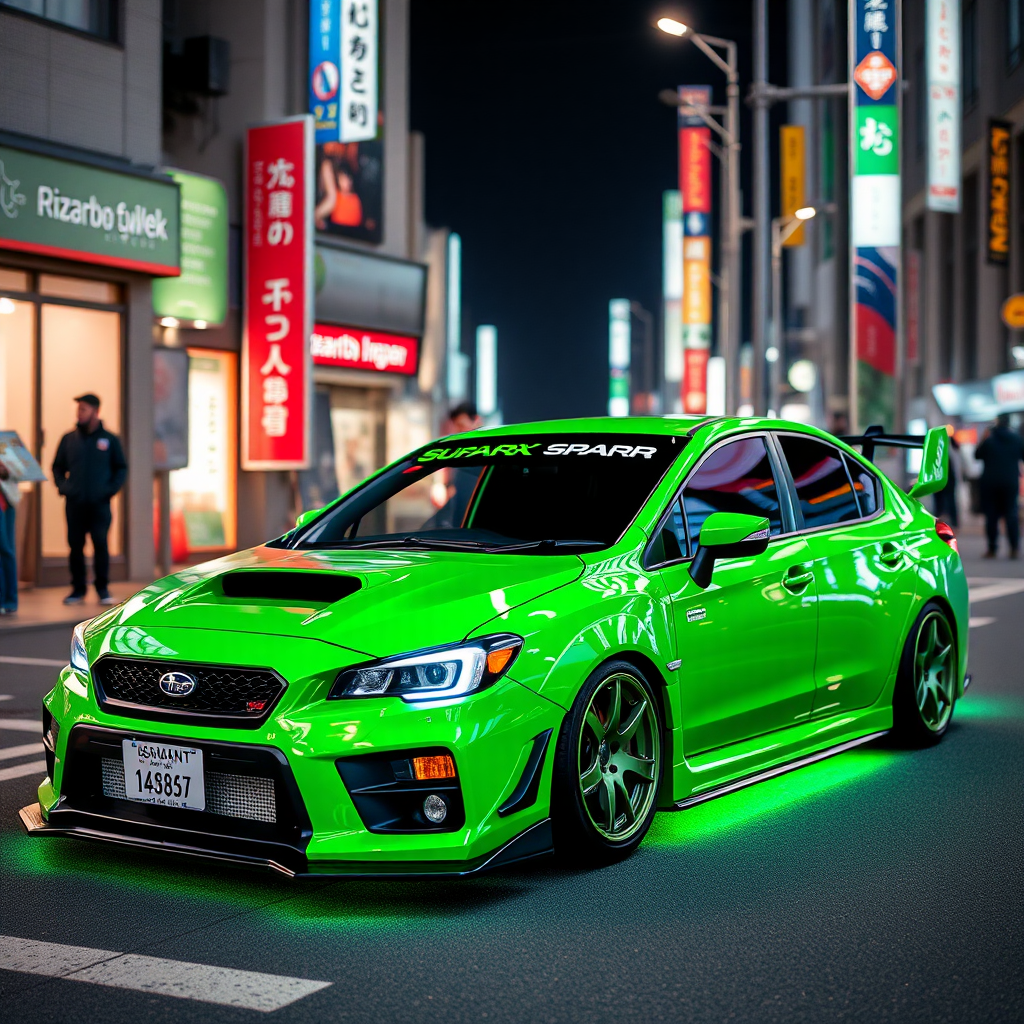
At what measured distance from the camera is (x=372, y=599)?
495 cm

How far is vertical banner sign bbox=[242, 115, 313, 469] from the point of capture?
2055cm

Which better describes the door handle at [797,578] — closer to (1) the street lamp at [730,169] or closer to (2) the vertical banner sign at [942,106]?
(1) the street lamp at [730,169]

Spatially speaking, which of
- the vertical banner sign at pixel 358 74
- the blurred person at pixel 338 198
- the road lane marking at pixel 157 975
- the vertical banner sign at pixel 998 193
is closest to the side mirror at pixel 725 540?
the road lane marking at pixel 157 975

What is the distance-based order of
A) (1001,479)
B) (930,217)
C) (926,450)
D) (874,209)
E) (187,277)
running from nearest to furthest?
(926,450) < (187,277) < (1001,479) < (874,209) < (930,217)

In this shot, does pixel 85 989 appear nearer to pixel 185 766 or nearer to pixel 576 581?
pixel 185 766

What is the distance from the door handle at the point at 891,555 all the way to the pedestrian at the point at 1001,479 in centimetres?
1476

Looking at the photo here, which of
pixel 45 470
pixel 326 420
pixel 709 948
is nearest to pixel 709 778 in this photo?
pixel 709 948

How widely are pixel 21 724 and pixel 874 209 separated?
17.5 meters

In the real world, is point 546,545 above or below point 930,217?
below

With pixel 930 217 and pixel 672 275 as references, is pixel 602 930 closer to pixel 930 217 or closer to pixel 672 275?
pixel 930 217

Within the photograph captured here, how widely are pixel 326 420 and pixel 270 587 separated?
60.4 ft

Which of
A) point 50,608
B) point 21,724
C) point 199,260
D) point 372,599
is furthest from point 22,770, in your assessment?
point 199,260

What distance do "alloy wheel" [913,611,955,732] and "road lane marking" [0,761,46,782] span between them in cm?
396

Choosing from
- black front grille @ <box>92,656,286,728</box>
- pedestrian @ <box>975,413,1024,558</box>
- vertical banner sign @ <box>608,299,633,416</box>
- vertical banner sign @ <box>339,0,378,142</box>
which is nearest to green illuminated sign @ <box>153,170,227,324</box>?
vertical banner sign @ <box>339,0,378,142</box>
